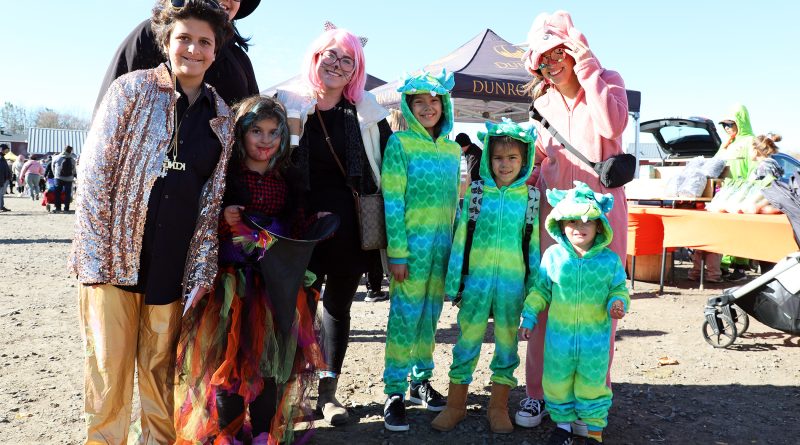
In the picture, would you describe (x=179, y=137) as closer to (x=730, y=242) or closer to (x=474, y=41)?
(x=730, y=242)

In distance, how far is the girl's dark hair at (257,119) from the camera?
2.69 metres

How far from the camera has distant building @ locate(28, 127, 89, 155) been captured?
47.2 meters

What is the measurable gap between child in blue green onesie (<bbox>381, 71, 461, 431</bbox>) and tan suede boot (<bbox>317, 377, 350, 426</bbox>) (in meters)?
0.28

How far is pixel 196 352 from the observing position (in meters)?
2.49

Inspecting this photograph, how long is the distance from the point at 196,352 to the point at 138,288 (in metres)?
0.39

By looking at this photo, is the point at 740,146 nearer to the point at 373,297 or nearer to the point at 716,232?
the point at 716,232

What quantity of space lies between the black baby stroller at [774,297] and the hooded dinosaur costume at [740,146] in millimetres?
3129

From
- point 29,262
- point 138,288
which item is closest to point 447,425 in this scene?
point 138,288

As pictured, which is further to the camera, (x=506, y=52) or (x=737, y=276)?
(x=506, y=52)

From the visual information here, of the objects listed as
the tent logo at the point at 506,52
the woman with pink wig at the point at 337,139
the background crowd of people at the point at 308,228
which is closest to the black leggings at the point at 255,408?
the background crowd of people at the point at 308,228

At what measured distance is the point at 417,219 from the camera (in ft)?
10.1

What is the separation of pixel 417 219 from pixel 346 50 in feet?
3.26

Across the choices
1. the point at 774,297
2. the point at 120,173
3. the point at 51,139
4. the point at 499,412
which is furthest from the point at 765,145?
the point at 51,139

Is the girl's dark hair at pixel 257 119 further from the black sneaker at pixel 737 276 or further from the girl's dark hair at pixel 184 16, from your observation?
the black sneaker at pixel 737 276
